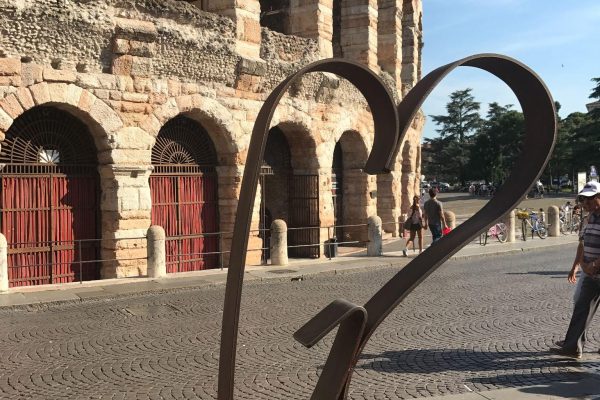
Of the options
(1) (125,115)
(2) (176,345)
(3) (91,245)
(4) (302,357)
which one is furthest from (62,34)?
(4) (302,357)

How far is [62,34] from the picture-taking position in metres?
10.5

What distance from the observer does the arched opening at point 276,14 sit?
17172 mm

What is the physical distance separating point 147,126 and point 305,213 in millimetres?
5322

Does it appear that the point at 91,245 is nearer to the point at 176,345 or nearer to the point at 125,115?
the point at 125,115

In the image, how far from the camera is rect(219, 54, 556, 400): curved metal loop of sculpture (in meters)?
2.88

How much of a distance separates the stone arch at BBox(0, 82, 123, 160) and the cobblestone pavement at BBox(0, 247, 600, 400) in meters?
3.35

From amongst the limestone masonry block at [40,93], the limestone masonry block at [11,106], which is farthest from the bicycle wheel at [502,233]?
the limestone masonry block at [11,106]

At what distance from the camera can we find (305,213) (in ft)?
50.8

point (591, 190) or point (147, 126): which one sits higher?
point (147, 126)

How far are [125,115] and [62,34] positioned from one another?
179 cm

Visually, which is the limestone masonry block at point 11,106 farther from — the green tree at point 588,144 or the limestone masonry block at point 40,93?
the green tree at point 588,144

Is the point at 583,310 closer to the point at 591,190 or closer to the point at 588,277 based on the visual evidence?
the point at 588,277

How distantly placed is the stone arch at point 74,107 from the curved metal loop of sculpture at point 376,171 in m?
8.44

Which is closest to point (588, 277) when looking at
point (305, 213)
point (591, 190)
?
point (591, 190)
